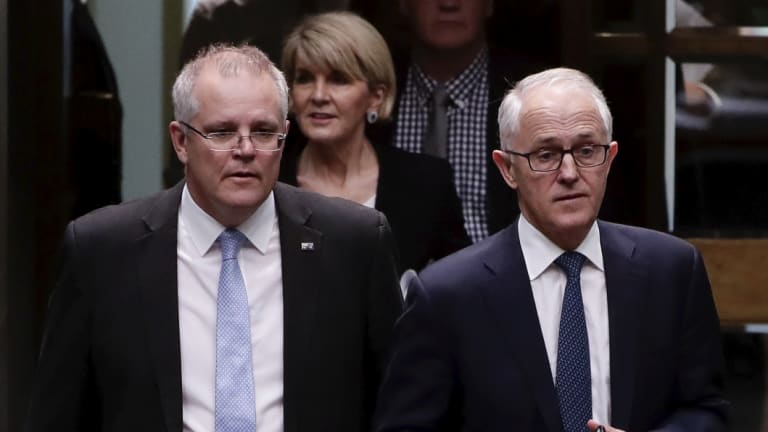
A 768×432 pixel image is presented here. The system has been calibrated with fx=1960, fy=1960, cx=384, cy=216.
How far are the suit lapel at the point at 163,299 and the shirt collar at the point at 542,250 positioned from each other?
0.85m

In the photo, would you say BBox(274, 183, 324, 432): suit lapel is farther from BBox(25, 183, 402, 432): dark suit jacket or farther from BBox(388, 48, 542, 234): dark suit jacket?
BBox(388, 48, 542, 234): dark suit jacket

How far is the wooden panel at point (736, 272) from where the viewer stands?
736 cm

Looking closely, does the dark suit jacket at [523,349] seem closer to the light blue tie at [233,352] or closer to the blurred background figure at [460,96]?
the light blue tie at [233,352]

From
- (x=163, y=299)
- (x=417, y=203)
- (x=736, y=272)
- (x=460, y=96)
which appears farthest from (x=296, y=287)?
(x=736, y=272)

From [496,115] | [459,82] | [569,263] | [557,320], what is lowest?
[557,320]

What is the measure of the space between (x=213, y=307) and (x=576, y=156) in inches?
37.3

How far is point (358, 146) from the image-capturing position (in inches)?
256

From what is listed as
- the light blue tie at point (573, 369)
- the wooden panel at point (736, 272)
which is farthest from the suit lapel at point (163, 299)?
the wooden panel at point (736, 272)

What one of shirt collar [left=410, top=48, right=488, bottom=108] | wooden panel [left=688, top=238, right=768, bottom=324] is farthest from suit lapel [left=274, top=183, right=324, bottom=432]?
wooden panel [left=688, top=238, right=768, bottom=324]

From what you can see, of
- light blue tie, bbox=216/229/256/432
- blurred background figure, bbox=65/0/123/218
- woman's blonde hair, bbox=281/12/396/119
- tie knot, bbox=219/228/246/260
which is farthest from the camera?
blurred background figure, bbox=65/0/123/218

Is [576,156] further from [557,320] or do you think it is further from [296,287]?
[296,287]

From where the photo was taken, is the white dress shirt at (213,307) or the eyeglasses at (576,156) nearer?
the eyeglasses at (576,156)

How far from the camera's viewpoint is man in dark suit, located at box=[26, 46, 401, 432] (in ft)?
15.1

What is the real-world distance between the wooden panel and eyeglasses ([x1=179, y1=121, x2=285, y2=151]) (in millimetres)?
3083
